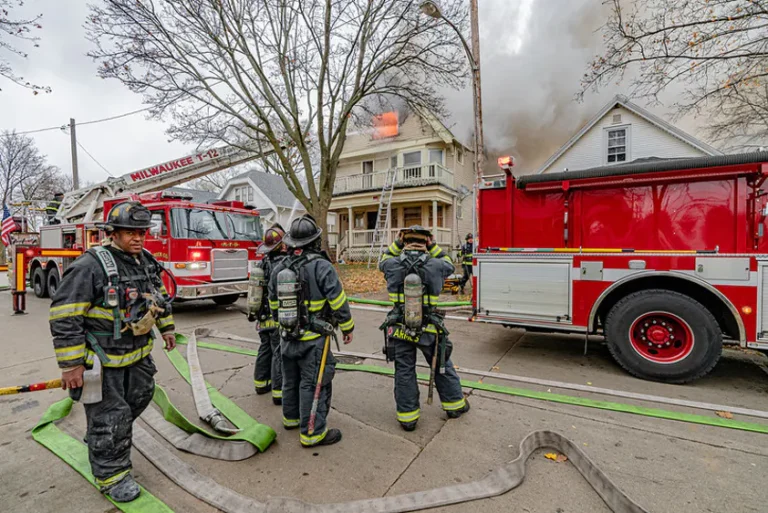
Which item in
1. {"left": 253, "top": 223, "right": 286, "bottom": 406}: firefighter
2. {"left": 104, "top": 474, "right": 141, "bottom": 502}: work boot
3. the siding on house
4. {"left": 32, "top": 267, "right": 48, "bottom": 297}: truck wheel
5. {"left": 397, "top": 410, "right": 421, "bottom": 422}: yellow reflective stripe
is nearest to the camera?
{"left": 104, "top": 474, "right": 141, "bottom": 502}: work boot

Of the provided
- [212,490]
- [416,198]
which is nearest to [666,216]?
[212,490]

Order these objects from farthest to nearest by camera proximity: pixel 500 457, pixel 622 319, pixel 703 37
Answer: pixel 703 37
pixel 622 319
pixel 500 457

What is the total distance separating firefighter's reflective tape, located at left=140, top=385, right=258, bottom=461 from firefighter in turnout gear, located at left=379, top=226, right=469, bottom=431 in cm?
121

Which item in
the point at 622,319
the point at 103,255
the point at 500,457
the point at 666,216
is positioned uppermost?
the point at 666,216

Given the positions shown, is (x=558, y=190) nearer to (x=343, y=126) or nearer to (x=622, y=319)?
(x=622, y=319)

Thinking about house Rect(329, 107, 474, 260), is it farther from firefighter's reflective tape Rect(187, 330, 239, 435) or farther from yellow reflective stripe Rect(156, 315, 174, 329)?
yellow reflective stripe Rect(156, 315, 174, 329)

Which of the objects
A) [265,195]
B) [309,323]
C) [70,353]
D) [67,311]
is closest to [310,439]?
[309,323]

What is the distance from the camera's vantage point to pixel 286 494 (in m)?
2.21

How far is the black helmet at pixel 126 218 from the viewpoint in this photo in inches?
89.3

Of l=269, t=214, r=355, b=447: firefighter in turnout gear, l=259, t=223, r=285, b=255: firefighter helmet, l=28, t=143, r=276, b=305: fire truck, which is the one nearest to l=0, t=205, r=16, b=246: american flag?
l=28, t=143, r=276, b=305: fire truck

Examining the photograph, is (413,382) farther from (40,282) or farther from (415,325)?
(40,282)

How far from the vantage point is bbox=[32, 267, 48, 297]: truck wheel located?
10.8 metres

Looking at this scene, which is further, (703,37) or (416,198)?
(416,198)

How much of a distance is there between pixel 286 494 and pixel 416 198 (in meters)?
16.3
